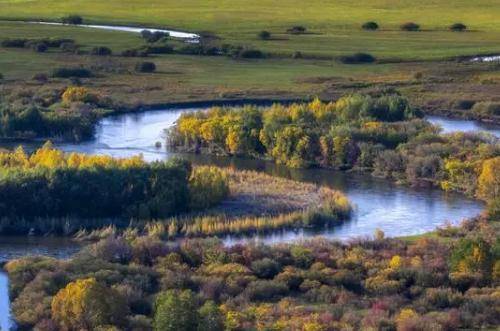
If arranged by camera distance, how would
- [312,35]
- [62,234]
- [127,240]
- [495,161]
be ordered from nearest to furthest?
[127,240]
[62,234]
[495,161]
[312,35]

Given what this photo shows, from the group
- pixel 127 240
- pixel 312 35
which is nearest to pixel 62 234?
pixel 127 240

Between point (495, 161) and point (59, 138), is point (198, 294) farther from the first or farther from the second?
point (59, 138)

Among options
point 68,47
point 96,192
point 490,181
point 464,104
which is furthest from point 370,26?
point 96,192

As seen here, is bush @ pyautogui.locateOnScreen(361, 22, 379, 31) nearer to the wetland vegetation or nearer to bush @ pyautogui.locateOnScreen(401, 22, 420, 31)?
the wetland vegetation

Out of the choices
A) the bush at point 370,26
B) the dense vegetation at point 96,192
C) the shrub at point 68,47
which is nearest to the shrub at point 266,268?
the dense vegetation at point 96,192

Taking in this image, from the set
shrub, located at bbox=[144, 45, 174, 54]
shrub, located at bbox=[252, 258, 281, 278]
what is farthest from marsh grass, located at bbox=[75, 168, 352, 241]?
shrub, located at bbox=[144, 45, 174, 54]

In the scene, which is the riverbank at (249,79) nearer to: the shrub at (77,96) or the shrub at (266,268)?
the shrub at (77,96)
